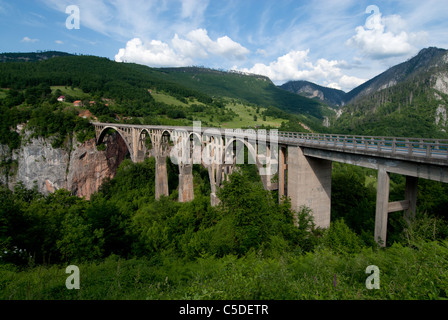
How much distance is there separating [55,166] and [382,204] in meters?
59.8

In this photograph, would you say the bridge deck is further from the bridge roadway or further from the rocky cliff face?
the rocky cliff face

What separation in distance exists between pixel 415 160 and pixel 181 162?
90.1 ft

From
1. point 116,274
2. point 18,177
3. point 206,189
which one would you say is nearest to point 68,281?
point 116,274

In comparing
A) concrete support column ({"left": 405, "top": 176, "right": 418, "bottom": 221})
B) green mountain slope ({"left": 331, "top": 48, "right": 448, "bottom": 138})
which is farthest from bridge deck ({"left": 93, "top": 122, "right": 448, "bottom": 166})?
green mountain slope ({"left": 331, "top": 48, "right": 448, "bottom": 138})

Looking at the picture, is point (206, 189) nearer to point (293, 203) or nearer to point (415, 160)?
point (293, 203)

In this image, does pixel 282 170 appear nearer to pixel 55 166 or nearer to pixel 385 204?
pixel 385 204

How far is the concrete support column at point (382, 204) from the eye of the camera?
12.3m

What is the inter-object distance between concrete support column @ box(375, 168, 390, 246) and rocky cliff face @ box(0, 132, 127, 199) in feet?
176

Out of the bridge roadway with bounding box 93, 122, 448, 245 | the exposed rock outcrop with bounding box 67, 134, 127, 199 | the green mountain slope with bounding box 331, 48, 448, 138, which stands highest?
the green mountain slope with bounding box 331, 48, 448, 138

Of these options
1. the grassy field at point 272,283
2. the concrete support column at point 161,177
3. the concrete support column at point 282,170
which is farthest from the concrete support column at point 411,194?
the concrete support column at point 161,177

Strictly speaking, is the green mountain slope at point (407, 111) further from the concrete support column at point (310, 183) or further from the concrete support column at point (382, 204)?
the concrete support column at point (382, 204)

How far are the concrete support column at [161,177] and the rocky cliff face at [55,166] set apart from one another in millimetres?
21640

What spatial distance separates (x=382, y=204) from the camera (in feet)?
41.2

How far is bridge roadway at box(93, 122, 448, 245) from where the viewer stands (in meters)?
10.9
